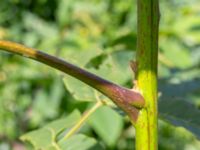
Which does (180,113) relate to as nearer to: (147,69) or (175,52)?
(147,69)

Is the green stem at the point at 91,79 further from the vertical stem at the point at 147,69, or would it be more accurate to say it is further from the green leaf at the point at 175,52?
the green leaf at the point at 175,52

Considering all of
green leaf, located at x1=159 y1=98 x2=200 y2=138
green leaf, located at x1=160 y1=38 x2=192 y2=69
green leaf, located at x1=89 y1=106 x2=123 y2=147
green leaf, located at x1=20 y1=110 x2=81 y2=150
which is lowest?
green leaf, located at x1=89 y1=106 x2=123 y2=147

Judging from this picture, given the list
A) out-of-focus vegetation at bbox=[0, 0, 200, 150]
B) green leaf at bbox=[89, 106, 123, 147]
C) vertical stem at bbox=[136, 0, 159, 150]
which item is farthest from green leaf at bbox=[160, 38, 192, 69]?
vertical stem at bbox=[136, 0, 159, 150]

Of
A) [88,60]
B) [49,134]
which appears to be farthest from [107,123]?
[49,134]

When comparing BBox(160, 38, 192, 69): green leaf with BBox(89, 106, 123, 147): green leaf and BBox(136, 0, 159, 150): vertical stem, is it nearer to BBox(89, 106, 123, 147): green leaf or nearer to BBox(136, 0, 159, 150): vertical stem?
BBox(89, 106, 123, 147): green leaf

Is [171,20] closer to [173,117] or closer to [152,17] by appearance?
[173,117]

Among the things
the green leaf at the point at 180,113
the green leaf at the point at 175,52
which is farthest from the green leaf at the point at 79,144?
the green leaf at the point at 175,52
